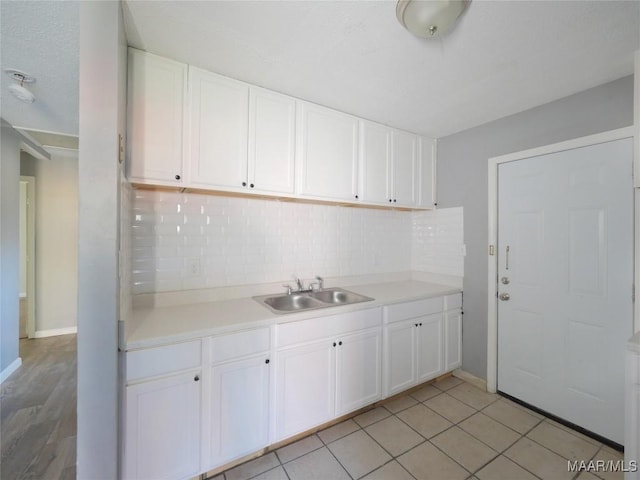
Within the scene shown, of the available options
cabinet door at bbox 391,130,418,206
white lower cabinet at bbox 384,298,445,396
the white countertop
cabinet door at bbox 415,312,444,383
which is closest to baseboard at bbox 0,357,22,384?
the white countertop

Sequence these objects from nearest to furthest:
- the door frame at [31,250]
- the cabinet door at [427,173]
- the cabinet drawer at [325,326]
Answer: the cabinet drawer at [325,326] → the cabinet door at [427,173] → the door frame at [31,250]

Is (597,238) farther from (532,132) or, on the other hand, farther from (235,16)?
(235,16)

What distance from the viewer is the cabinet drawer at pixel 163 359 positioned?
4.09ft

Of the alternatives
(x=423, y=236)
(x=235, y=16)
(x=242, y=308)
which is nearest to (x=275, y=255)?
(x=242, y=308)

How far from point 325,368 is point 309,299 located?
569 mm

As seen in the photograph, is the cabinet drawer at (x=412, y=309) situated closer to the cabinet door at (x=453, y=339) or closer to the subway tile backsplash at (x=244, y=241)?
the cabinet door at (x=453, y=339)

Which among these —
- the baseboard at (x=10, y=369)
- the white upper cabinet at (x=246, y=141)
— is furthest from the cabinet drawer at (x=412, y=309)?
the baseboard at (x=10, y=369)

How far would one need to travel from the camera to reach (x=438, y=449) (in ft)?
5.61

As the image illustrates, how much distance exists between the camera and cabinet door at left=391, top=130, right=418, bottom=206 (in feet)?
8.32

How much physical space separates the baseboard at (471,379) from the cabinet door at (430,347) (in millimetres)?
297

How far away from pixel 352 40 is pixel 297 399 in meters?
2.09

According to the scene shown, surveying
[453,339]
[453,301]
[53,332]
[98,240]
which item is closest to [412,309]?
[453,301]

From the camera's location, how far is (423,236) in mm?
2977

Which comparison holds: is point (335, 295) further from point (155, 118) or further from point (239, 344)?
point (155, 118)
